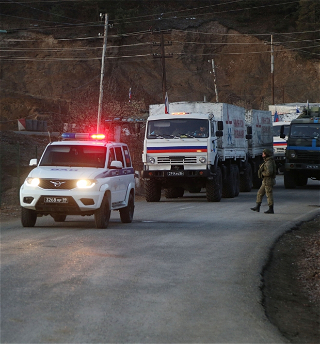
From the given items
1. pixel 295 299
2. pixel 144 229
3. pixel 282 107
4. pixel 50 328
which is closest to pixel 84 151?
pixel 144 229

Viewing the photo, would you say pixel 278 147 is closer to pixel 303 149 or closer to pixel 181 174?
pixel 303 149

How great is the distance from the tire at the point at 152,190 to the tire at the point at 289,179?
30.5 feet

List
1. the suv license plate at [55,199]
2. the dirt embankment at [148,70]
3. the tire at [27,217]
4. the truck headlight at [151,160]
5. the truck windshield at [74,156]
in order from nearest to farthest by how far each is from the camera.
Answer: the suv license plate at [55,199], the tire at [27,217], the truck windshield at [74,156], the truck headlight at [151,160], the dirt embankment at [148,70]

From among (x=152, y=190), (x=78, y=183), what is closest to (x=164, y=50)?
(x=152, y=190)

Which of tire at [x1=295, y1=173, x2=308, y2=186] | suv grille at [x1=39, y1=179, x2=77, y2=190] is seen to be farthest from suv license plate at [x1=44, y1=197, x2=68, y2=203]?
tire at [x1=295, y1=173, x2=308, y2=186]

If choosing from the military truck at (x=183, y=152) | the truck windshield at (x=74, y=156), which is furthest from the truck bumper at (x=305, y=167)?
the truck windshield at (x=74, y=156)

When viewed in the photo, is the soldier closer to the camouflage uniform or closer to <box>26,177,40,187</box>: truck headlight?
the camouflage uniform

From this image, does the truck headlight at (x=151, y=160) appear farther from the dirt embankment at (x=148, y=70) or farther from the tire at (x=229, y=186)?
the dirt embankment at (x=148, y=70)

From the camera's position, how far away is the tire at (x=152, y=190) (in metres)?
25.9

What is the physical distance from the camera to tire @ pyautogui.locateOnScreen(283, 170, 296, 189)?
1324 inches

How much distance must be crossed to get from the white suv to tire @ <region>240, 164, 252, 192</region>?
15295mm

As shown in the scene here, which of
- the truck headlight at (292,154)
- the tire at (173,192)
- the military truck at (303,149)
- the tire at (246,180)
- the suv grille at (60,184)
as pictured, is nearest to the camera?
the suv grille at (60,184)

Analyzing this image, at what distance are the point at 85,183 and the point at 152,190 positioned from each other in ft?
35.8

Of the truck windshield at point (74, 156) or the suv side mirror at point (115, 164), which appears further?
the truck windshield at point (74, 156)
